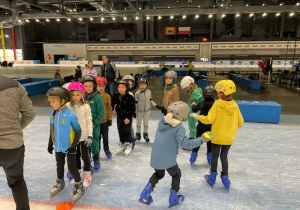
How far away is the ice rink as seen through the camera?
2549mm

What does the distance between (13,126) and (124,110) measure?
2.08 meters

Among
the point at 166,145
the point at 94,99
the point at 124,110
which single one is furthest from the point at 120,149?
the point at 166,145

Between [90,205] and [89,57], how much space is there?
29776 millimetres

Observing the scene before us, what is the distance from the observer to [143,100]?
4.27 meters

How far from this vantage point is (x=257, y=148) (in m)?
4.11

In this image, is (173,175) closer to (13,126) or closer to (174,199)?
(174,199)

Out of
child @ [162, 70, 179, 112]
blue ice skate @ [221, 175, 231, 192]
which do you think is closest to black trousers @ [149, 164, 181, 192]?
blue ice skate @ [221, 175, 231, 192]

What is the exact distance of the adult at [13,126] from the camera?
5.90 ft

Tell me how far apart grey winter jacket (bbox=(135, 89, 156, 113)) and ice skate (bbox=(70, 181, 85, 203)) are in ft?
6.67

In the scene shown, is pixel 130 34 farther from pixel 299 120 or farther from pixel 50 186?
pixel 50 186

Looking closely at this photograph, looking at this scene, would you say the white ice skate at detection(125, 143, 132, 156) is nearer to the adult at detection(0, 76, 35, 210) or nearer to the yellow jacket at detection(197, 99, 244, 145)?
the yellow jacket at detection(197, 99, 244, 145)

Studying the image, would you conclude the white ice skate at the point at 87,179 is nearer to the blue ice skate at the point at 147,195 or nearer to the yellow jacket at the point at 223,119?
the blue ice skate at the point at 147,195

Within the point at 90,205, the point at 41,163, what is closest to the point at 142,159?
the point at 90,205

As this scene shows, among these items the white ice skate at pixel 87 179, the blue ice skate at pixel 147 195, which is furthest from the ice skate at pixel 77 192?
the blue ice skate at pixel 147 195
